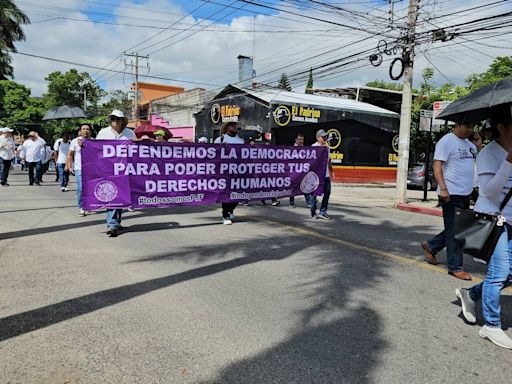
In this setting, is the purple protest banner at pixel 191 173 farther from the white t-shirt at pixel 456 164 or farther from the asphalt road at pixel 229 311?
the white t-shirt at pixel 456 164

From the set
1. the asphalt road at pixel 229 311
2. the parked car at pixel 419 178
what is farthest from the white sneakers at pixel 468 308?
the parked car at pixel 419 178

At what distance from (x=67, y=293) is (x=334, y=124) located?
22.2 m

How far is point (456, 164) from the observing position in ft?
17.8

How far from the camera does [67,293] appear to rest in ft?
14.7

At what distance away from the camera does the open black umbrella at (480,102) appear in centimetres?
365

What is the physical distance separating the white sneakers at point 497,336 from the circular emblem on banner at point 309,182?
617cm

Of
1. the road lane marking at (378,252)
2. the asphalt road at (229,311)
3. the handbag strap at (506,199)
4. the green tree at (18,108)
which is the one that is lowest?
the asphalt road at (229,311)

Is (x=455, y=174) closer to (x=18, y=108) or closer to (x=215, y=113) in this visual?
(x=215, y=113)

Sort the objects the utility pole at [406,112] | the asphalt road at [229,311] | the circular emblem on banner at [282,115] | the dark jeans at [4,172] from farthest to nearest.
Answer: the circular emblem on banner at [282,115], the dark jeans at [4,172], the utility pole at [406,112], the asphalt road at [229,311]

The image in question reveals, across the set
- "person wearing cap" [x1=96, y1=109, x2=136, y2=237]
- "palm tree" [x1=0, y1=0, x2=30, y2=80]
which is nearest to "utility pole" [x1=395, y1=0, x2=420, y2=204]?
"person wearing cap" [x1=96, y1=109, x2=136, y2=237]

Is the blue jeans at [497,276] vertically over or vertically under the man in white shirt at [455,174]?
under

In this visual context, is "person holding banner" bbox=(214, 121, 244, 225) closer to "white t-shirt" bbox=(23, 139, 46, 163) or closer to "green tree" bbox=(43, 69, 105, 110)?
"white t-shirt" bbox=(23, 139, 46, 163)

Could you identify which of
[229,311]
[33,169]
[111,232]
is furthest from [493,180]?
[33,169]

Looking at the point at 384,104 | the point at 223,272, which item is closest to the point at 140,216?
the point at 223,272
